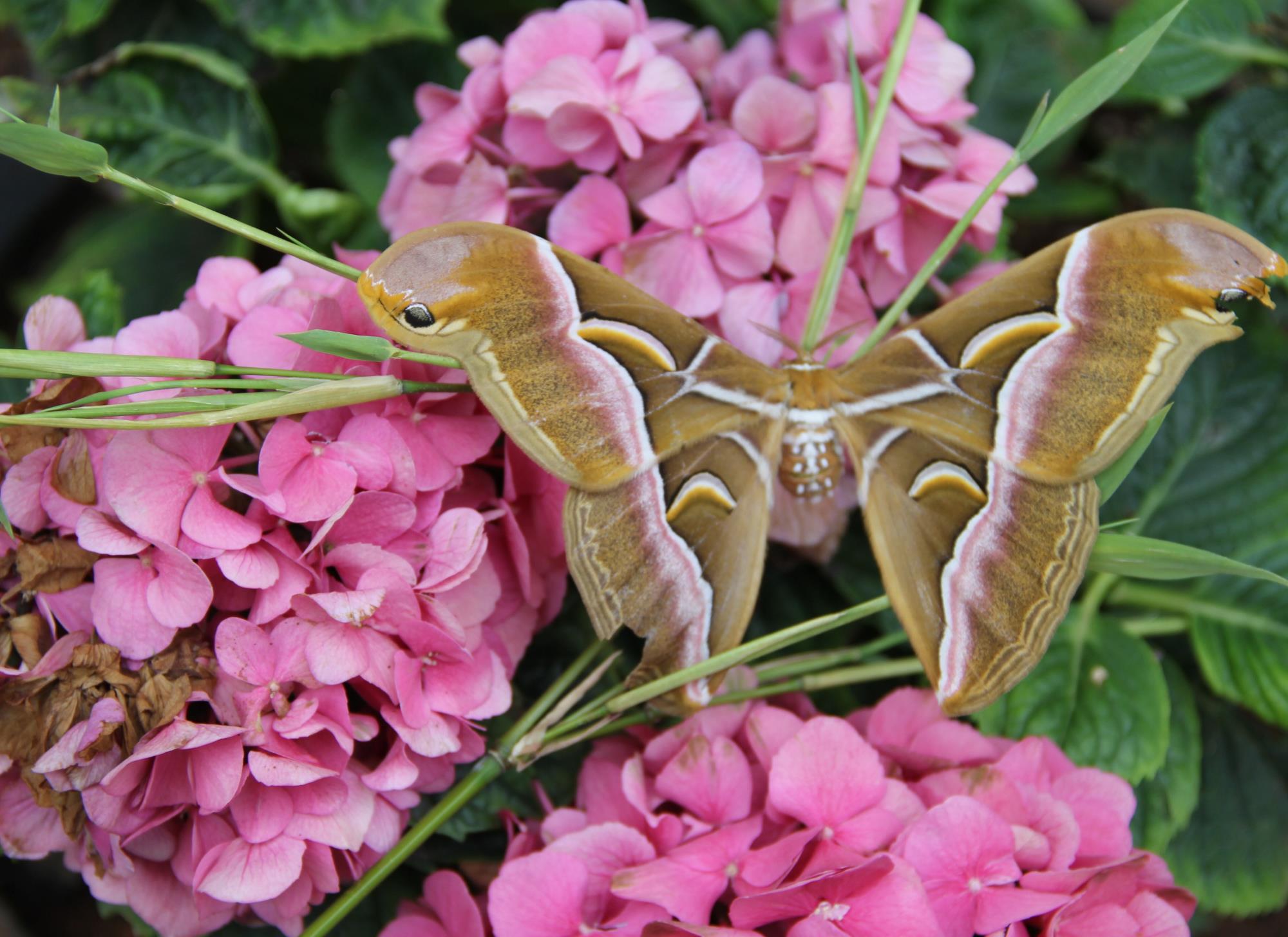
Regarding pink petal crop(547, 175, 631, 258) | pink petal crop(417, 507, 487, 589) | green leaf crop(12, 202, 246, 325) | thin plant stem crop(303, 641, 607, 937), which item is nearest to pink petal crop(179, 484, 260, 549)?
pink petal crop(417, 507, 487, 589)

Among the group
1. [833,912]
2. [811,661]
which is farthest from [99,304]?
[833,912]

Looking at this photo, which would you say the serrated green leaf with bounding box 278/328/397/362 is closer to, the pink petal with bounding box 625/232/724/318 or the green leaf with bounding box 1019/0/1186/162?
the pink petal with bounding box 625/232/724/318

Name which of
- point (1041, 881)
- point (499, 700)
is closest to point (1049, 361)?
point (1041, 881)

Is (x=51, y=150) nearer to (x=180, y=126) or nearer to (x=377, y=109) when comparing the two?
(x=180, y=126)

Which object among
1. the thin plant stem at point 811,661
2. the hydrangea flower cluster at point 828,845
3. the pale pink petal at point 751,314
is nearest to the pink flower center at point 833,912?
the hydrangea flower cluster at point 828,845

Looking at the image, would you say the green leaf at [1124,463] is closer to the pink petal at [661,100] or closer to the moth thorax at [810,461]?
the moth thorax at [810,461]

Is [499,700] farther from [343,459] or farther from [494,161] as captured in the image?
[494,161]
